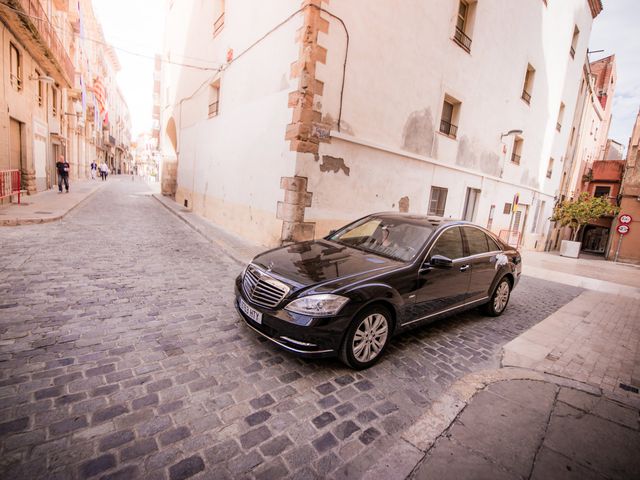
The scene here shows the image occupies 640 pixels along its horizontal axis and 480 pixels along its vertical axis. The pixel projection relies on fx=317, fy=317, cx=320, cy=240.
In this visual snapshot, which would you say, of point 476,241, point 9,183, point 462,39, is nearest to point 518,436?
point 476,241

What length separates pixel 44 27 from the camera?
43.4ft

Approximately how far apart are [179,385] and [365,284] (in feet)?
6.20

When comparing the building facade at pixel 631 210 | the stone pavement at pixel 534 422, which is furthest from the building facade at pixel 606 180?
the stone pavement at pixel 534 422

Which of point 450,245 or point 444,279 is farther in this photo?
point 450,245

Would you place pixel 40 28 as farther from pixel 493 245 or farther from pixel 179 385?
pixel 493 245

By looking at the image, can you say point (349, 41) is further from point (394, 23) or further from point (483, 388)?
point (483, 388)

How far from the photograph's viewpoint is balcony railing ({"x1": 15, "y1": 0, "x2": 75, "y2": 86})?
37.0ft

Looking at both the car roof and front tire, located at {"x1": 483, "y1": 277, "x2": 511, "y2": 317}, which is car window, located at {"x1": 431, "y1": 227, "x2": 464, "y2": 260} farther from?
front tire, located at {"x1": 483, "y1": 277, "x2": 511, "y2": 317}

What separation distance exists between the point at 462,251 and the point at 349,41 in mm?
5944

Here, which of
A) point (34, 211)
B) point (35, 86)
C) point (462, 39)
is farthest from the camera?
point (35, 86)

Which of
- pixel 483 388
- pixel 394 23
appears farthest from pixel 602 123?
pixel 483 388

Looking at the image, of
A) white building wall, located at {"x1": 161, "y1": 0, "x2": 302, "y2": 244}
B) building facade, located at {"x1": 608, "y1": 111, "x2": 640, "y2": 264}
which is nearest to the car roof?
white building wall, located at {"x1": 161, "y1": 0, "x2": 302, "y2": 244}

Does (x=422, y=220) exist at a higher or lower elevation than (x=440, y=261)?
higher

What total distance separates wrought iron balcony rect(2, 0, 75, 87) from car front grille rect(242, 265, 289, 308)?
550 inches
